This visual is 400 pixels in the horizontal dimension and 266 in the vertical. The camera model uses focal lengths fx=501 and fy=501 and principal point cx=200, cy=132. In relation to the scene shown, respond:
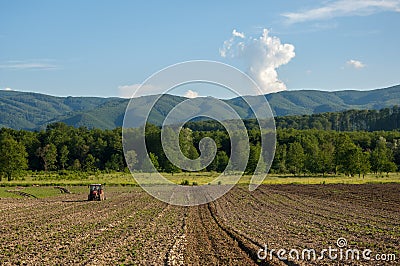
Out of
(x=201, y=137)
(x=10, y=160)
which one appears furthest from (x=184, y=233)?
(x=10, y=160)

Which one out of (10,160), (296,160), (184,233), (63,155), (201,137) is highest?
(201,137)

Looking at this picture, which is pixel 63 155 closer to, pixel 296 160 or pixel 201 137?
pixel 201 137

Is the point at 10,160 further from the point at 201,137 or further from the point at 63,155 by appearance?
the point at 201,137

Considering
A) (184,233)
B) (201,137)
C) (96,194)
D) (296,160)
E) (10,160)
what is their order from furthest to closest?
(296,160), (10,160), (201,137), (96,194), (184,233)

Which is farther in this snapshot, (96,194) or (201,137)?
(201,137)

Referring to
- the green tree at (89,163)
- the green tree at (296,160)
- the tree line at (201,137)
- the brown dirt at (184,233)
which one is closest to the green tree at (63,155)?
the tree line at (201,137)

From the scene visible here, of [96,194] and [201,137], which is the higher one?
[201,137]

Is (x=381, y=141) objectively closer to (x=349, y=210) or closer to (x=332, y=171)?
(x=332, y=171)

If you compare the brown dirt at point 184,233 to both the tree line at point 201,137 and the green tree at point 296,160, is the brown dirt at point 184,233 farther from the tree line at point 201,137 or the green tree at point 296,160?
the green tree at point 296,160

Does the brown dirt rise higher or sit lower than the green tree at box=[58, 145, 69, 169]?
lower

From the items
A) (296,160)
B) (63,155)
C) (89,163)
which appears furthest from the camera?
(63,155)

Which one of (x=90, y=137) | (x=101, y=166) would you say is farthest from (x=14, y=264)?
(x=90, y=137)

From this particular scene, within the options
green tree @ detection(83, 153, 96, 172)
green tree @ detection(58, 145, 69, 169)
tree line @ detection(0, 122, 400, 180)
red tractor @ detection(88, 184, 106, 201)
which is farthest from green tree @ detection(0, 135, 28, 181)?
red tractor @ detection(88, 184, 106, 201)

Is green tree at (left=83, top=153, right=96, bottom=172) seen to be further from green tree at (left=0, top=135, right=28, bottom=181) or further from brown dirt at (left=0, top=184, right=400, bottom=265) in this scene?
brown dirt at (left=0, top=184, right=400, bottom=265)
